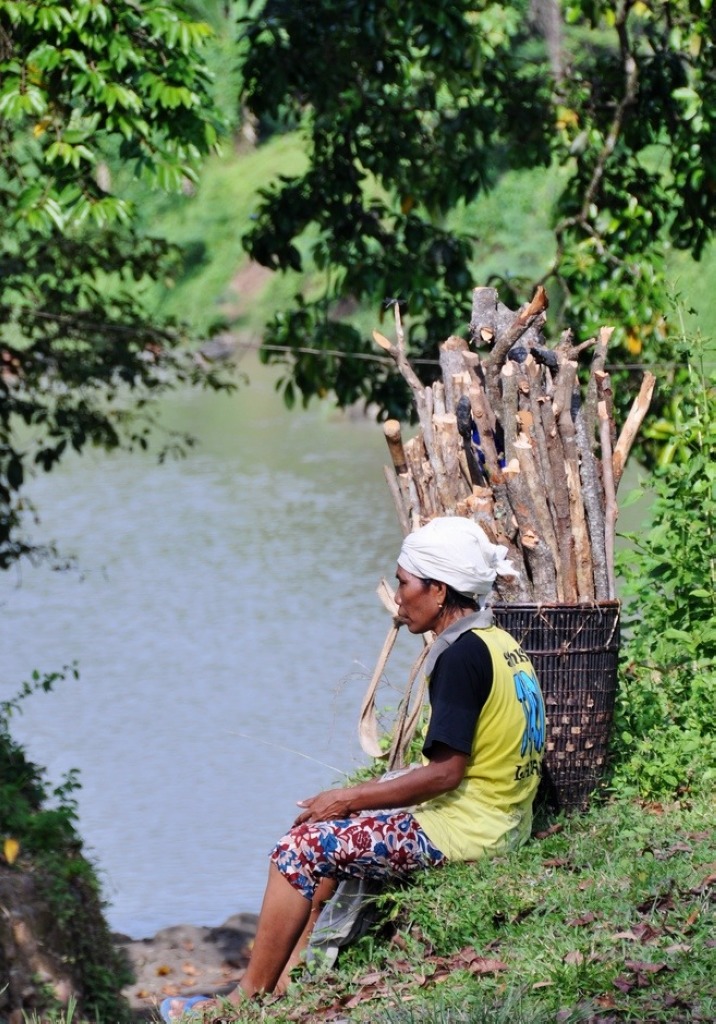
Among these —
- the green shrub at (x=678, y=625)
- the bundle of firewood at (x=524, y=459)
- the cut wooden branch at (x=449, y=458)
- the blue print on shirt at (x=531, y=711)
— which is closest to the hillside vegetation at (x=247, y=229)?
the green shrub at (x=678, y=625)

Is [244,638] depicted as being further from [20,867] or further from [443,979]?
[443,979]

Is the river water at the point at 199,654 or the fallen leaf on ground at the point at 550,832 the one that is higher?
the fallen leaf on ground at the point at 550,832

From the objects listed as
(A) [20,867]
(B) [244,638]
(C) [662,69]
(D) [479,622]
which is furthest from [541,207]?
(D) [479,622]

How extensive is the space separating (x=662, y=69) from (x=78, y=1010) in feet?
19.6

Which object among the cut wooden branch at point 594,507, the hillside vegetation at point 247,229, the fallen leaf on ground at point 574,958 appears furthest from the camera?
the hillside vegetation at point 247,229

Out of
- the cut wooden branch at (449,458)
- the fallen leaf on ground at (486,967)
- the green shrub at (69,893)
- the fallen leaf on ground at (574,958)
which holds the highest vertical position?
the cut wooden branch at (449,458)

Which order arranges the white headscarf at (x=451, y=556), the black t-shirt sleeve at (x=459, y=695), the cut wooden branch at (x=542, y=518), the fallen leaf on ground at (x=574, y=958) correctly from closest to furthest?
the fallen leaf on ground at (x=574, y=958), the black t-shirt sleeve at (x=459, y=695), the white headscarf at (x=451, y=556), the cut wooden branch at (x=542, y=518)

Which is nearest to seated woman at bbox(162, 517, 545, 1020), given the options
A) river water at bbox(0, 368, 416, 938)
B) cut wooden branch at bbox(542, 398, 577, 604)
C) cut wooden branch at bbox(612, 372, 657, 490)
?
cut wooden branch at bbox(542, 398, 577, 604)

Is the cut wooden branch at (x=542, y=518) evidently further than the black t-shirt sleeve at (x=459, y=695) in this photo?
Yes

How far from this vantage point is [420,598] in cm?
423

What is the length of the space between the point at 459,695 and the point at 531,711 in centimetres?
31

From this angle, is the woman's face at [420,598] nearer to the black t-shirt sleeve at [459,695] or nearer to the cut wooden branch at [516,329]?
the black t-shirt sleeve at [459,695]

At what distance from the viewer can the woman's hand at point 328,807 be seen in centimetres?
412

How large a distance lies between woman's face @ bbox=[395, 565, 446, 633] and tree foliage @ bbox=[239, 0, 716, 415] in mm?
3890
